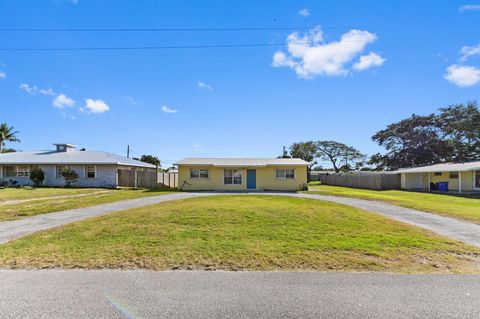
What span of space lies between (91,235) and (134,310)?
437 centimetres

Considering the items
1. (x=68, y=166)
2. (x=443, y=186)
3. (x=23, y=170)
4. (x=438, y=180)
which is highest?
(x=68, y=166)

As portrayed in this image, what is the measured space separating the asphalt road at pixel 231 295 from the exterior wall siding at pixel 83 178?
76.0 ft

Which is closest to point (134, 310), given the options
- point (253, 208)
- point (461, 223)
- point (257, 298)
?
point (257, 298)

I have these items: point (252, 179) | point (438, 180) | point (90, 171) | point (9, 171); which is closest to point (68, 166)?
point (90, 171)

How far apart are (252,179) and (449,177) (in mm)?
19834

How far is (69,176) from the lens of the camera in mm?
26016

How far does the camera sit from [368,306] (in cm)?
361

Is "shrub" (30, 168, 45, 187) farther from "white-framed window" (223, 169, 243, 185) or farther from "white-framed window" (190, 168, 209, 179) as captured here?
"white-framed window" (223, 169, 243, 185)

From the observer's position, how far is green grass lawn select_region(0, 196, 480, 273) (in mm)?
5266

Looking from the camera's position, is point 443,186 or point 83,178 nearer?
point 83,178

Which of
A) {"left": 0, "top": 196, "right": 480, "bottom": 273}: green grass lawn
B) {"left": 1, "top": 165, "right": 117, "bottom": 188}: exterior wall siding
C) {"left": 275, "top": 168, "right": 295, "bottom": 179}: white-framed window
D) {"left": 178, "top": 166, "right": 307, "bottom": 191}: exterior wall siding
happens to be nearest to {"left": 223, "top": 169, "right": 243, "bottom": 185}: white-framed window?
{"left": 178, "top": 166, "right": 307, "bottom": 191}: exterior wall siding

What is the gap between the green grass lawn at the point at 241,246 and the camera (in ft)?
17.3

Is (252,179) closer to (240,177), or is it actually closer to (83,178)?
(240,177)

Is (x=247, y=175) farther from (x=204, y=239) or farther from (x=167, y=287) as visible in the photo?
(x=167, y=287)
